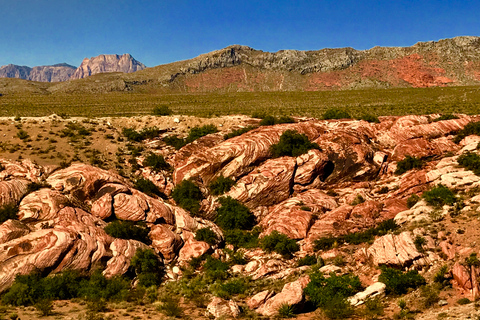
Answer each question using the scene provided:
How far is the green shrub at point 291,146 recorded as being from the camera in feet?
110

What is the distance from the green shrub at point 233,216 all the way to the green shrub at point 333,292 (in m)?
10.2

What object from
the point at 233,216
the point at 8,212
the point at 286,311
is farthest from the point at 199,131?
the point at 286,311

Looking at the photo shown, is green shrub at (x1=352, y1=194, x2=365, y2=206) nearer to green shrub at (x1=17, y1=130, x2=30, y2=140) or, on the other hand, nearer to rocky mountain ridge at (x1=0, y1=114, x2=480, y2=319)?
rocky mountain ridge at (x1=0, y1=114, x2=480, y2=319)

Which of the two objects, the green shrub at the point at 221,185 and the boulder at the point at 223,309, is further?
the green shrub at the point at 221,185

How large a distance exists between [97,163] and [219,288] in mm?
19114

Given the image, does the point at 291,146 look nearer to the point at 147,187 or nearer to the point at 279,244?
the point at 279,244

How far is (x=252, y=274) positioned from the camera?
23250mm

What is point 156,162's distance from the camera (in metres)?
34.8

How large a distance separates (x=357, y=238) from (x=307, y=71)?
169597 mm

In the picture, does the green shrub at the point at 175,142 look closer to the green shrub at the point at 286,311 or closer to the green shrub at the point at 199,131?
the green shrub at the point at 199,131

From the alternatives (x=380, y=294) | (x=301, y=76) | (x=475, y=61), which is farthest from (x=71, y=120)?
(x=475, y=61)

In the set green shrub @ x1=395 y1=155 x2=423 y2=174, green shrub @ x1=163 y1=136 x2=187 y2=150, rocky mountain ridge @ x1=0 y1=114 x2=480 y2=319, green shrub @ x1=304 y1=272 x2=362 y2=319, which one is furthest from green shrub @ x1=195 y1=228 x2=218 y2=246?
green shrub @ x1=395 y1=155 x2=423 y2=174

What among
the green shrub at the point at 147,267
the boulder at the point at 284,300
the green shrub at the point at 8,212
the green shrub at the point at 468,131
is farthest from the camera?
the green shrub at the point at 468,131

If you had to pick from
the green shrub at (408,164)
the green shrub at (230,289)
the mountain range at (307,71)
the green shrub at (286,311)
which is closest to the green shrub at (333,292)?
the green shrub at (286,311)
